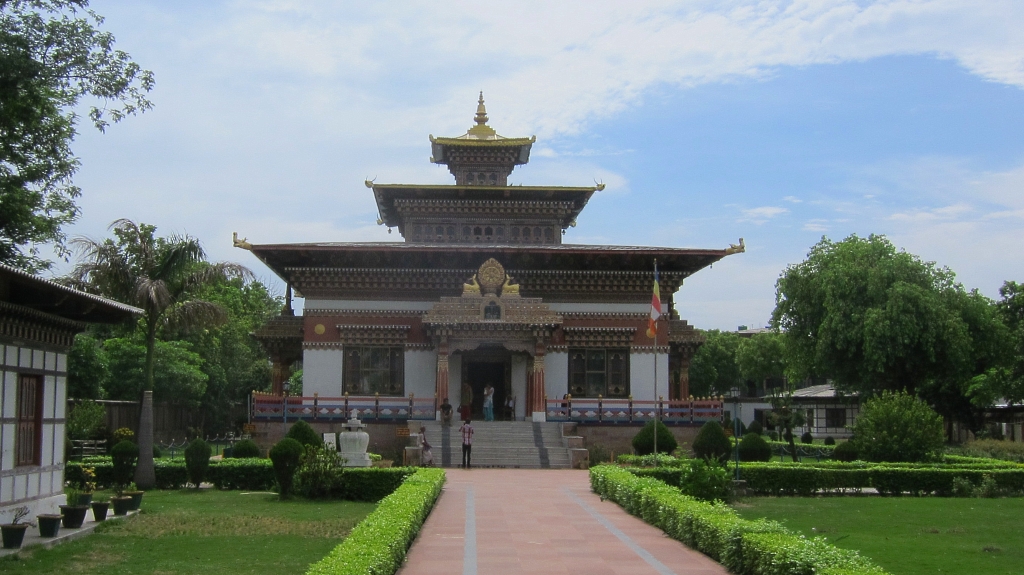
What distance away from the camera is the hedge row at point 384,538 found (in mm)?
10883

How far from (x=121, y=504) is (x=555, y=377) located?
20.5 meters

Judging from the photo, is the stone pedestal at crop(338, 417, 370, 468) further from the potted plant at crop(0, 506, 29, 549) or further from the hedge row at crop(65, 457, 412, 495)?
the potted plant at crop(0, 506, 29, 549)

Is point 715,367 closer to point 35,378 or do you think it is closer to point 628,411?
point 628,411

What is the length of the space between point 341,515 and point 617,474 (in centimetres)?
595

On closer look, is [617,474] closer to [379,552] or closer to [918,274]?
[379,552]

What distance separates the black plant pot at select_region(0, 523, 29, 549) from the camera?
48.8 ft

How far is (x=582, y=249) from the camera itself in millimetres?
37156

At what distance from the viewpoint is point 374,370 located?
3759 centimetres

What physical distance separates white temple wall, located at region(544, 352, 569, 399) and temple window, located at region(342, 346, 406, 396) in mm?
5256

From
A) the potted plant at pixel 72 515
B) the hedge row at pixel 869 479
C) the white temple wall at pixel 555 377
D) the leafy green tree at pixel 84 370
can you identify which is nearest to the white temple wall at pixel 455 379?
the white temple wall at pixel 555 377

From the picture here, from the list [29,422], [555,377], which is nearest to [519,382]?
[555,377]

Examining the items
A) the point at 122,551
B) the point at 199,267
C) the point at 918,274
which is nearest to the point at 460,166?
the point at 199,267

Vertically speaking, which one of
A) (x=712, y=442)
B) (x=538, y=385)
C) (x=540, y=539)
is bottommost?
(x=540, y=539)

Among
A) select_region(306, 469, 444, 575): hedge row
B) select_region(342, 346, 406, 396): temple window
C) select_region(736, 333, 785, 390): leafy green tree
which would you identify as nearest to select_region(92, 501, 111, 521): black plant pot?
select_region(306, 469, 444, 575): hedge row
